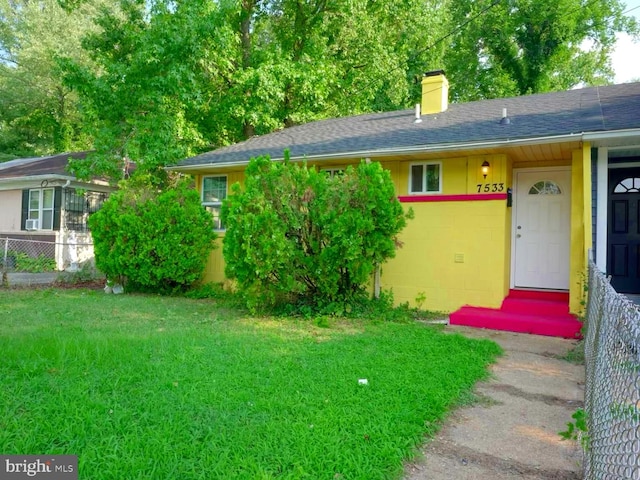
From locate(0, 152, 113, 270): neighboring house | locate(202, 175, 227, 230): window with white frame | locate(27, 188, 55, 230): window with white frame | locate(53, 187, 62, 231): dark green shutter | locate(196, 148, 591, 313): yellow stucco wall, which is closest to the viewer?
locate(196, 148, 591, 313): yellow stucco wall

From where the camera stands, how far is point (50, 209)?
45.9 feet

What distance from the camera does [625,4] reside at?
19.5m

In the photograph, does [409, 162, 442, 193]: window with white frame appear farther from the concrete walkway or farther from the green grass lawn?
the concrete walkway

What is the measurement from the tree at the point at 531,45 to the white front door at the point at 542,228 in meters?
13.9

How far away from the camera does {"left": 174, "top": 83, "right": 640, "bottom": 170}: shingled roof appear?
21.9ft

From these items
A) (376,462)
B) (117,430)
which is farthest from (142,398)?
(376,462)

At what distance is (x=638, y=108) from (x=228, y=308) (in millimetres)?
7232

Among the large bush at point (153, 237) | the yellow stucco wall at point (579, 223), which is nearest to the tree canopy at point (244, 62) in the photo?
the large bush at point (153, 237)

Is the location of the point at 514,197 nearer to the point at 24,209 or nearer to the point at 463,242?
the point at 463,242

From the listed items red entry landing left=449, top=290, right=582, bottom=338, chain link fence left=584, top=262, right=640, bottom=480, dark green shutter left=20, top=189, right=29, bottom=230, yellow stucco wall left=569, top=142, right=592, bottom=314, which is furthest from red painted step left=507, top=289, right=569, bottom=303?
dark green shutter left=20, top=189, right=29, bottom=230

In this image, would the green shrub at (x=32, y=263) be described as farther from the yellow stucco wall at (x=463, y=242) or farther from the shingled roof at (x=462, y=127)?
the yellow stucco wall at (x=463, y=242)

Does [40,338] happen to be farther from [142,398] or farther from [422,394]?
[422,394]

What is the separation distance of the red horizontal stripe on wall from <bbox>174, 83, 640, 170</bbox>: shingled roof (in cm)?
87

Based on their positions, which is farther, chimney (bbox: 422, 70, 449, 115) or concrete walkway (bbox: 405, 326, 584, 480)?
chimney (bbox: 422, 70, 449, 115)
